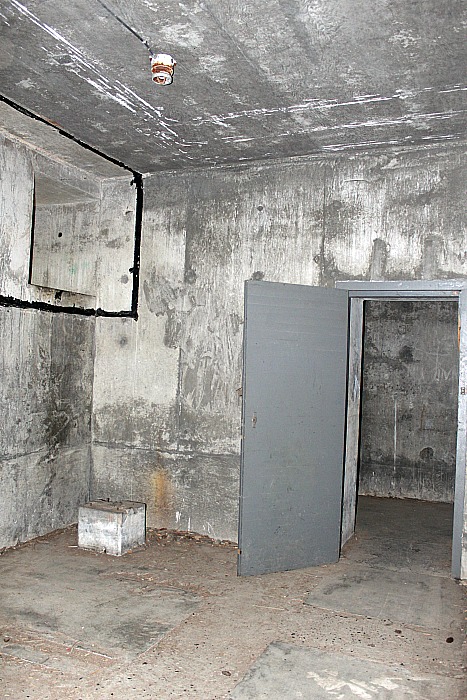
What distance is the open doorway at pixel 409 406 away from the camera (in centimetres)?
707

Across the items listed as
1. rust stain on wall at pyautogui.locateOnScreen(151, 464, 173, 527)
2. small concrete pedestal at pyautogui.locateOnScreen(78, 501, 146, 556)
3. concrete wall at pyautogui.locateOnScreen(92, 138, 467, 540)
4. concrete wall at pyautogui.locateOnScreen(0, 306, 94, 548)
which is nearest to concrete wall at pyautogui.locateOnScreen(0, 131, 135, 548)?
concrete wall at pyautogui.locateOnScreen(0, 306, 94, 548)

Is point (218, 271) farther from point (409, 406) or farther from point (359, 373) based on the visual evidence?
point (409, 406)

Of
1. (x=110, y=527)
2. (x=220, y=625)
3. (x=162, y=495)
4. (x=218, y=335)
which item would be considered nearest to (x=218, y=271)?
(x=218, y=335)

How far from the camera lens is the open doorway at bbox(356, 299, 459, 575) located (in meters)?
7.07

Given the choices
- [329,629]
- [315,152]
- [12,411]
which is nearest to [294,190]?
[315,152]

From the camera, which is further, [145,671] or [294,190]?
[294,190]

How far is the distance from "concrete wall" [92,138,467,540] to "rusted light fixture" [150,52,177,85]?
6.13 ft

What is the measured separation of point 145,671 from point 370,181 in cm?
382

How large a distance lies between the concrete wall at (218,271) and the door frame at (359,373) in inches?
4.1

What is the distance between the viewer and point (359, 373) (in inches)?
212

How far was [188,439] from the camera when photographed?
212 inches

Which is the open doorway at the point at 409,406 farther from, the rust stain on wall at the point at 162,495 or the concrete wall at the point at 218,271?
the rust stain on wall at the point at 162,495

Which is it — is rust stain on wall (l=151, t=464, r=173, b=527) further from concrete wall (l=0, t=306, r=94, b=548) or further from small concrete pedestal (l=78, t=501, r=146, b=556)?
concrete wall (l=0, t=306, r=94, b=548)

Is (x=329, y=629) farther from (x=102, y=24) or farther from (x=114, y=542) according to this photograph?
(x=102, y=24)
